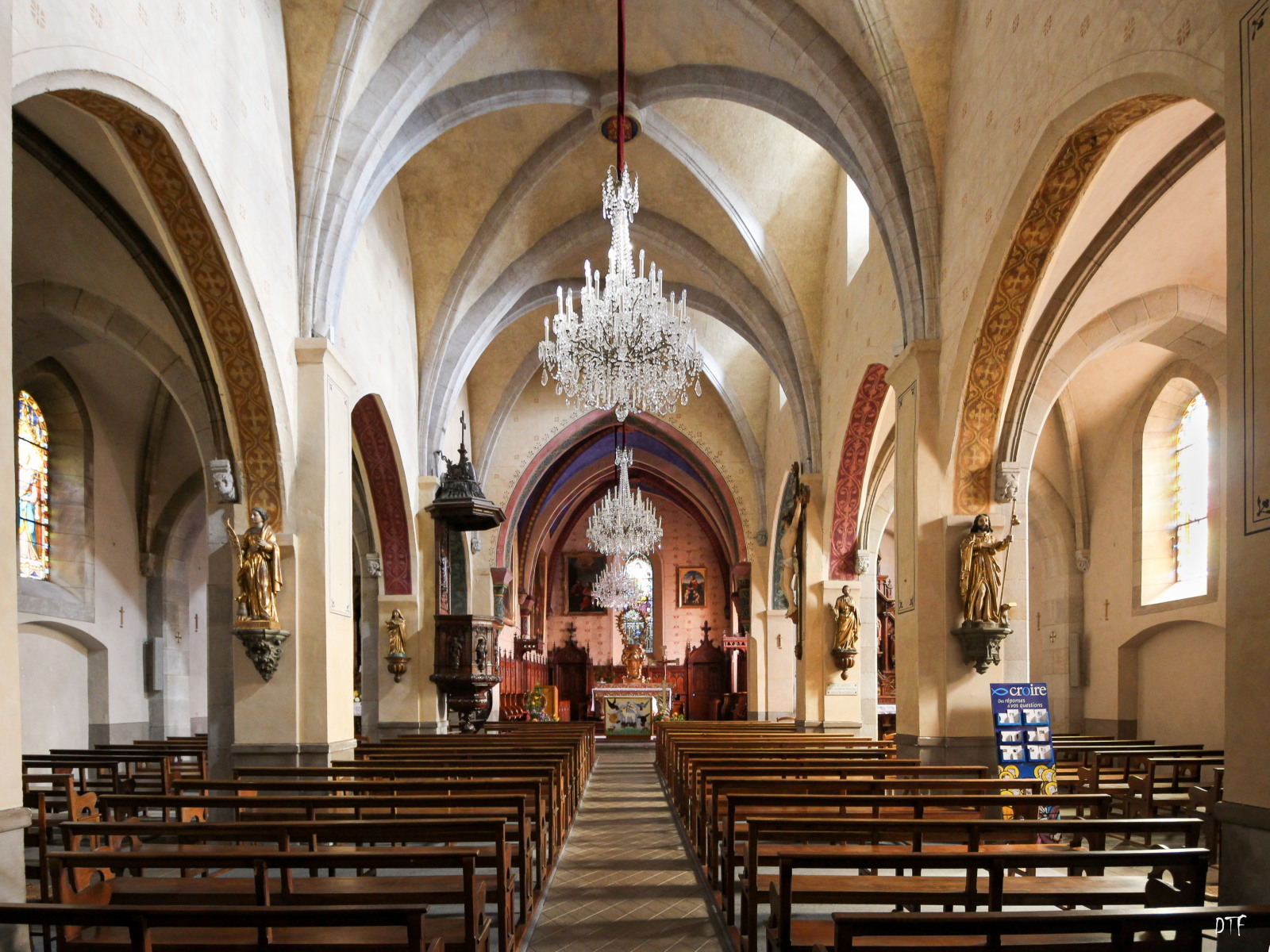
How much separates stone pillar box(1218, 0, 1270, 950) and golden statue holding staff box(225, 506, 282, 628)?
8.21 m

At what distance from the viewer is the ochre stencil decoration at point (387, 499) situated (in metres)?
15.1

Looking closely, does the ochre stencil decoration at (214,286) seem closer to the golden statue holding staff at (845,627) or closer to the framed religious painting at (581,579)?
the golden statue holding staff at (845,627)

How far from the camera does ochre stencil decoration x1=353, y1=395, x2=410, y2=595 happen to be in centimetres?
1508

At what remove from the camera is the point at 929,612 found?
9672mm

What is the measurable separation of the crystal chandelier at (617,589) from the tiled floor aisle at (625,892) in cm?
1506

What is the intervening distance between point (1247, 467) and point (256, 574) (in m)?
8.37

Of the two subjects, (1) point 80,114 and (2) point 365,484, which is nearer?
(1) point 80,114

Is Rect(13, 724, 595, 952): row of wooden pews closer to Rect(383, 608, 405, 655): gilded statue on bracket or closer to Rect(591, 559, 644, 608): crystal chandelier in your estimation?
Rect(383, 608, 405, 655): gilded statue on bracket

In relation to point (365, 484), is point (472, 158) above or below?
above

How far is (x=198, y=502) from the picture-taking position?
1752 centimetres

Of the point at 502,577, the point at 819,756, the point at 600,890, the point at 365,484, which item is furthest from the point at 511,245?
the point at 600,890

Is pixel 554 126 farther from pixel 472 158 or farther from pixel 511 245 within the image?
pixel 511 245

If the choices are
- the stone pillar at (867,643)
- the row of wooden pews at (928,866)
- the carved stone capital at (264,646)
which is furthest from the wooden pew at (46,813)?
the stone pillar at (867,643)

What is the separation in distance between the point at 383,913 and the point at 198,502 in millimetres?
16030
